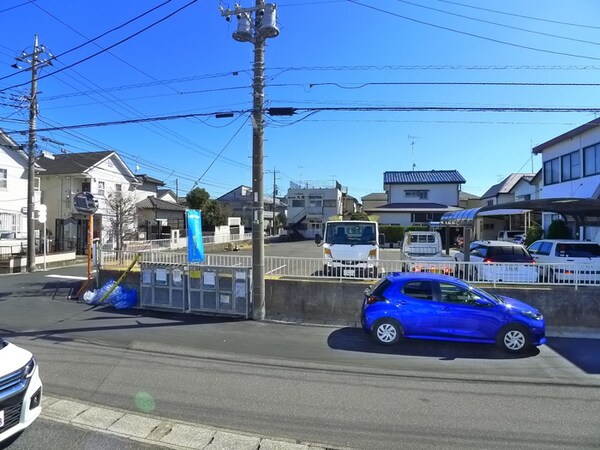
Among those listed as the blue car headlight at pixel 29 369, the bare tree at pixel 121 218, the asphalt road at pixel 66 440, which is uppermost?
Answer: the bare tree at pixel 121 218

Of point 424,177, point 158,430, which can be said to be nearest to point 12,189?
point 158,430

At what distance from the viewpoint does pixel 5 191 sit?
26.6 metres

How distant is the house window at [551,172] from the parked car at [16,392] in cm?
2631

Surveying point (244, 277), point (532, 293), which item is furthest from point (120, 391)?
point (532, 293)

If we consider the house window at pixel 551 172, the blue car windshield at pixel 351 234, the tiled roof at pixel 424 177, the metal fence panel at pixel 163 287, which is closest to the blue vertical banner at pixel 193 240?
the metal fence panel at pixel 163 287

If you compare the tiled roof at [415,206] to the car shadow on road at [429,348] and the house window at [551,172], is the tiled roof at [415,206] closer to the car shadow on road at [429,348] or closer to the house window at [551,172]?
the house window at [551,172]

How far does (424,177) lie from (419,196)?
258cm

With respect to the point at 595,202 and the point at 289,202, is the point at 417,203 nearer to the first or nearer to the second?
the point at 289,202

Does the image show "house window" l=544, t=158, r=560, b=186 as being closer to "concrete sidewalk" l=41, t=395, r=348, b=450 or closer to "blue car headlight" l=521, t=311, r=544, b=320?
"blue car headlight" l=521, t=311, r=544, b=320

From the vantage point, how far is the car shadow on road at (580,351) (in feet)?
21.9

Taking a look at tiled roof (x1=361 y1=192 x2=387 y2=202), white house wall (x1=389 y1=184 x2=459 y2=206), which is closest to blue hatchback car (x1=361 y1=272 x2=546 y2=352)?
white house wall (x1=389 y1=184 x2=459 y2=206)

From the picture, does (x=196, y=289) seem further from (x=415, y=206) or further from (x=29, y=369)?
(x=415, y=206)

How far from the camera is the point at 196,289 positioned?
34.4 ft

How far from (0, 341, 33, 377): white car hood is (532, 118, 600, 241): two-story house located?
20886 millimetres
